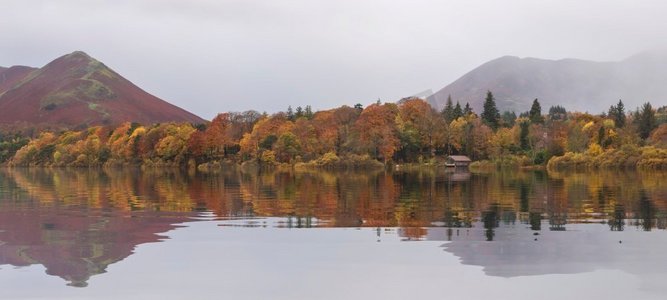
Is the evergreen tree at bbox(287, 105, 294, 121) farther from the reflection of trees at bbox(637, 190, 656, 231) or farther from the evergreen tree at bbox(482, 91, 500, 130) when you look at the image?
the reflection of trees at bbox(637, 190, 656, 231)

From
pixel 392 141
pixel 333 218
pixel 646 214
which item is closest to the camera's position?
pixel 333 218

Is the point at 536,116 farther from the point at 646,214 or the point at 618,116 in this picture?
the point at 646,214

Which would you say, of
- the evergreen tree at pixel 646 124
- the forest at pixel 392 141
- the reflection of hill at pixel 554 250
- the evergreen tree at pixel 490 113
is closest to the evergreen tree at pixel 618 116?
the forest at pixel 392 141

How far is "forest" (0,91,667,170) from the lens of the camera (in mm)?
108438

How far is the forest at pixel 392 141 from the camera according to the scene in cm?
10844

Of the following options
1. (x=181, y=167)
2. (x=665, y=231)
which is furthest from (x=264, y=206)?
(x=181, y=167)

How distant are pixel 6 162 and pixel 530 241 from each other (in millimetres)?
188401

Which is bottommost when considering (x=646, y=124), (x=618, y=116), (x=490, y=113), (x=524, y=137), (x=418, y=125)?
(x=524, y=137)

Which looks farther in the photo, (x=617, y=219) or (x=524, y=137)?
(x=524, y=137)

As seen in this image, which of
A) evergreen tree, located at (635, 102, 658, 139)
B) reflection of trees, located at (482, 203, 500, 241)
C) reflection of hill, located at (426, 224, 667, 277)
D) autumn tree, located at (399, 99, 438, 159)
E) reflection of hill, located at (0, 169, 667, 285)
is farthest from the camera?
autumn tree, located at (399, 99, 438, 159)

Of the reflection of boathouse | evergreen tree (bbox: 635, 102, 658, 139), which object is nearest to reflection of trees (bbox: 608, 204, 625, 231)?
the reflection of boathouse

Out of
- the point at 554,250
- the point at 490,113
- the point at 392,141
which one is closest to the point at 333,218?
the point at 554,250

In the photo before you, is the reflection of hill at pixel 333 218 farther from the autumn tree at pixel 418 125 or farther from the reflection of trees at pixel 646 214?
the autumn tree at pixel 418 125

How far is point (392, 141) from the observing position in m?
119
